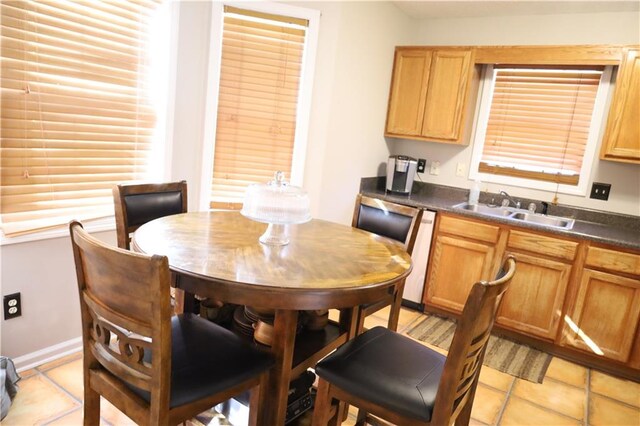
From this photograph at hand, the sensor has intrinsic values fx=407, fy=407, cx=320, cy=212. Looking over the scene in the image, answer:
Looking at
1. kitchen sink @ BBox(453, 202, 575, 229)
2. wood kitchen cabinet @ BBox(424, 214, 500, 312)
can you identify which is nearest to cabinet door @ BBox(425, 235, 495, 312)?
wood kitchen cabinet @ BBox(424, 214, 500, 312)

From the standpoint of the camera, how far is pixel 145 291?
1.04 metres

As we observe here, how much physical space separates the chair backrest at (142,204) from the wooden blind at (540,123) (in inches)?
99.8

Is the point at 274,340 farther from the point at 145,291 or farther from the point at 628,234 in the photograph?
the point at 628,234

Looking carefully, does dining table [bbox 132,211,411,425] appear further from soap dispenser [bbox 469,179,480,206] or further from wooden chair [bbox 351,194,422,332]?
soap dispenser [bbox 469,179,480,206]

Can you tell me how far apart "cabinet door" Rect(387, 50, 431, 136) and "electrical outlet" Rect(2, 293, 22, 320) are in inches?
114

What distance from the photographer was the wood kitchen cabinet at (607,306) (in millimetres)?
2494

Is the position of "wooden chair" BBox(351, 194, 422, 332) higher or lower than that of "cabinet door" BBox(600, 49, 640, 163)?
lower

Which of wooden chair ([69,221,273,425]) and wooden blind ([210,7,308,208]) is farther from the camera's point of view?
wooden blind ([210,7,308,208])

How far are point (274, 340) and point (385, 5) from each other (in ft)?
9.29

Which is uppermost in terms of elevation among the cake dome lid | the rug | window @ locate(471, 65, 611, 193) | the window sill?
window @ locate(471, 65, 611, 193)

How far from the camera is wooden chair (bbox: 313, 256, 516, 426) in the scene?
1.15m

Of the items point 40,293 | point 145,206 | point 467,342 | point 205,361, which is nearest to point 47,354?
point 40,293

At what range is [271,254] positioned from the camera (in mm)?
1586

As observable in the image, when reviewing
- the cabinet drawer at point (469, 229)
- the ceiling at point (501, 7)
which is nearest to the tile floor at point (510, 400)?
the cabinet drawer at point (469, 229)
